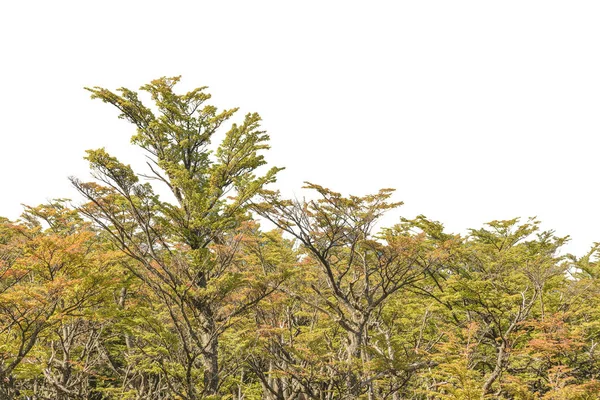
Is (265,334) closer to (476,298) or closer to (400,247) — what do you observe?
(400,247)

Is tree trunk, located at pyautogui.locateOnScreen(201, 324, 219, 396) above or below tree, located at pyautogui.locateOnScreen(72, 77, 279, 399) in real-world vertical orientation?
below

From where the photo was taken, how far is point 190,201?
40.4 ft

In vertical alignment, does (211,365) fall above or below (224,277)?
below

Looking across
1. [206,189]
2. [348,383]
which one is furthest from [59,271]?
[348,383]

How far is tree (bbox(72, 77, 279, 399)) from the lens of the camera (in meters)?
11.1

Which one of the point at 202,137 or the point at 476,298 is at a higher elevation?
A: the point at 202,137

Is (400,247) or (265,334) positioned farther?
(265,334)

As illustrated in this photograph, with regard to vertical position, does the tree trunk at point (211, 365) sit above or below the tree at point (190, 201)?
below

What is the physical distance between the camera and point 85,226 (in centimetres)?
1864

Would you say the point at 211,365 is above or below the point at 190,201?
below

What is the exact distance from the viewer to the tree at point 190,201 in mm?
11109

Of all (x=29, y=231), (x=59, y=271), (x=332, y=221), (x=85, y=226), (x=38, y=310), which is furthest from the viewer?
(x=85, y=226)

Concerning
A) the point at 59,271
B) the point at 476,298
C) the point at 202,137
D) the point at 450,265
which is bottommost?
the point at 59,271

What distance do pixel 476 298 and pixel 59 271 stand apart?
14.8 meters
